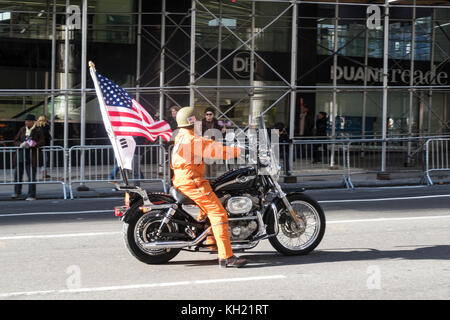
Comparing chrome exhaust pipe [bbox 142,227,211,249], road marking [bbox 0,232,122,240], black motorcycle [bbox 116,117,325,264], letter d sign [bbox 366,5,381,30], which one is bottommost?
road marking [bbox 0,232,122,240]

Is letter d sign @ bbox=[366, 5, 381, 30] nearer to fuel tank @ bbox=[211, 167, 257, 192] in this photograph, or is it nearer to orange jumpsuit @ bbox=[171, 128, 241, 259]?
fuel tank @ bbox=[211, 167, 257, 192]

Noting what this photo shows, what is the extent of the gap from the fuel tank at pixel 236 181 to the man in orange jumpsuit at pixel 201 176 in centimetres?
19

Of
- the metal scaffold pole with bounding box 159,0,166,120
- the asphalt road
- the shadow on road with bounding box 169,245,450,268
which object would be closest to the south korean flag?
the asphalt road

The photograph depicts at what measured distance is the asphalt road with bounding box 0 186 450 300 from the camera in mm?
5766

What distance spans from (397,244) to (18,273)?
14.8 ft

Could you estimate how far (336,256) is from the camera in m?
7.25

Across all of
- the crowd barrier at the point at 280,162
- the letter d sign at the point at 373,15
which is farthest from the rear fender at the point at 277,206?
the letter d sign at the point at 373,15

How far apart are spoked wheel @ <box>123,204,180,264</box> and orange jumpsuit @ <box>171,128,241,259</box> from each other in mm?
442

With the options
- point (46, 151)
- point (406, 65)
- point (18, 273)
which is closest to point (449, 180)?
point (406, 65)

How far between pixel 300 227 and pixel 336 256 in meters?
0.54

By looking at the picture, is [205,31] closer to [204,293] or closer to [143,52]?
[143,52]

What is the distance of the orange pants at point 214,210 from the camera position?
662cm

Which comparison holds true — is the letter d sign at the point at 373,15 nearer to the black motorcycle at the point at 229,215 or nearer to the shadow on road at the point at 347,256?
the shadow on road at the point at 347,256

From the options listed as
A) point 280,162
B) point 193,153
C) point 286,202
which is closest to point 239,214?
point 286,202
